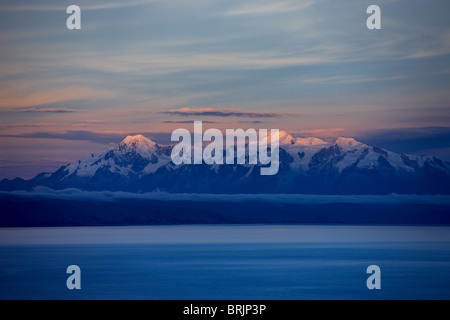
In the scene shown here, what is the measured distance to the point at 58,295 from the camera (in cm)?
6431

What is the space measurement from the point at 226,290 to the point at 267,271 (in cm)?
2064

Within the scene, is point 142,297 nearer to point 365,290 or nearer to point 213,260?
point 365,290

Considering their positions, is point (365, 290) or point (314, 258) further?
point (314, 258)

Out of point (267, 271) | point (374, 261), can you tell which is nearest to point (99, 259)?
point (267, 271)

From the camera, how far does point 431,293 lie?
212 feet

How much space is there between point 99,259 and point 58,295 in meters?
51.3

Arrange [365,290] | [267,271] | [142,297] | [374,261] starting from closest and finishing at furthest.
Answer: [142,297], [365,290], [267,271], [374,261]
